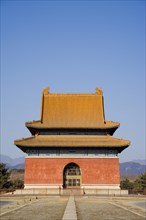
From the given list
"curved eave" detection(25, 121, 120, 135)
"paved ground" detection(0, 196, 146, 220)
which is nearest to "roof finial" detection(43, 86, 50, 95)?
"curved eave" detection(25, 121, 120, 135)

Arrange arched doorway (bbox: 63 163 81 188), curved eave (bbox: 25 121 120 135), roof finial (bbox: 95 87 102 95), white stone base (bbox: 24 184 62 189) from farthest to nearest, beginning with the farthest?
roof finial (bbox: 95 87 102 95), curved eave (bbox: 25 121 120 135), arched doorway (bbox: 63 163 81 188), white stone base (bbox: 24 184 62 189)

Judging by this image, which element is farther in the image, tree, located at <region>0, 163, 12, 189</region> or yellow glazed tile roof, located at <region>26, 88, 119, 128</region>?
tree, located at <region>0, 163, 12, 189</region>

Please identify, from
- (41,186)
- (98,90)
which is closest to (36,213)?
(41,186)

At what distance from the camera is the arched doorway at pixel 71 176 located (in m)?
30.8

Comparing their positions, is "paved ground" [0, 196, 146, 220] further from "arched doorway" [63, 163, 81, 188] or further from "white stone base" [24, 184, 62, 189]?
"white stone base" [24, 184, 62, 189]

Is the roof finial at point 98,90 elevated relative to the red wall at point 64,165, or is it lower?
elevated

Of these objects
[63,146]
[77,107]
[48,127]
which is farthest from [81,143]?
[77,107]

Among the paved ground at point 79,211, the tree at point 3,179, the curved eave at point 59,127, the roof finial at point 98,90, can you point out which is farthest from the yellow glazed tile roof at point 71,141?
the tree at point 3,179

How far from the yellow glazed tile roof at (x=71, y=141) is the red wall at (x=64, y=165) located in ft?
5.93

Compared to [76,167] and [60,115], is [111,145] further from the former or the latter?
[60,115]

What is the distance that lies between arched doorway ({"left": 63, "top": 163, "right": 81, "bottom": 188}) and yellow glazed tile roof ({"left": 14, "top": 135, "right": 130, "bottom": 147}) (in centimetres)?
265

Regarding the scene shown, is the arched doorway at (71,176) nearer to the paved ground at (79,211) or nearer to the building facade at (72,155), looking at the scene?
the building facade at (72,155)

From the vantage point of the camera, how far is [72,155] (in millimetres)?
31078

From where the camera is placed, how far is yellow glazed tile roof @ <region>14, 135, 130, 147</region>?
30.2 metres
